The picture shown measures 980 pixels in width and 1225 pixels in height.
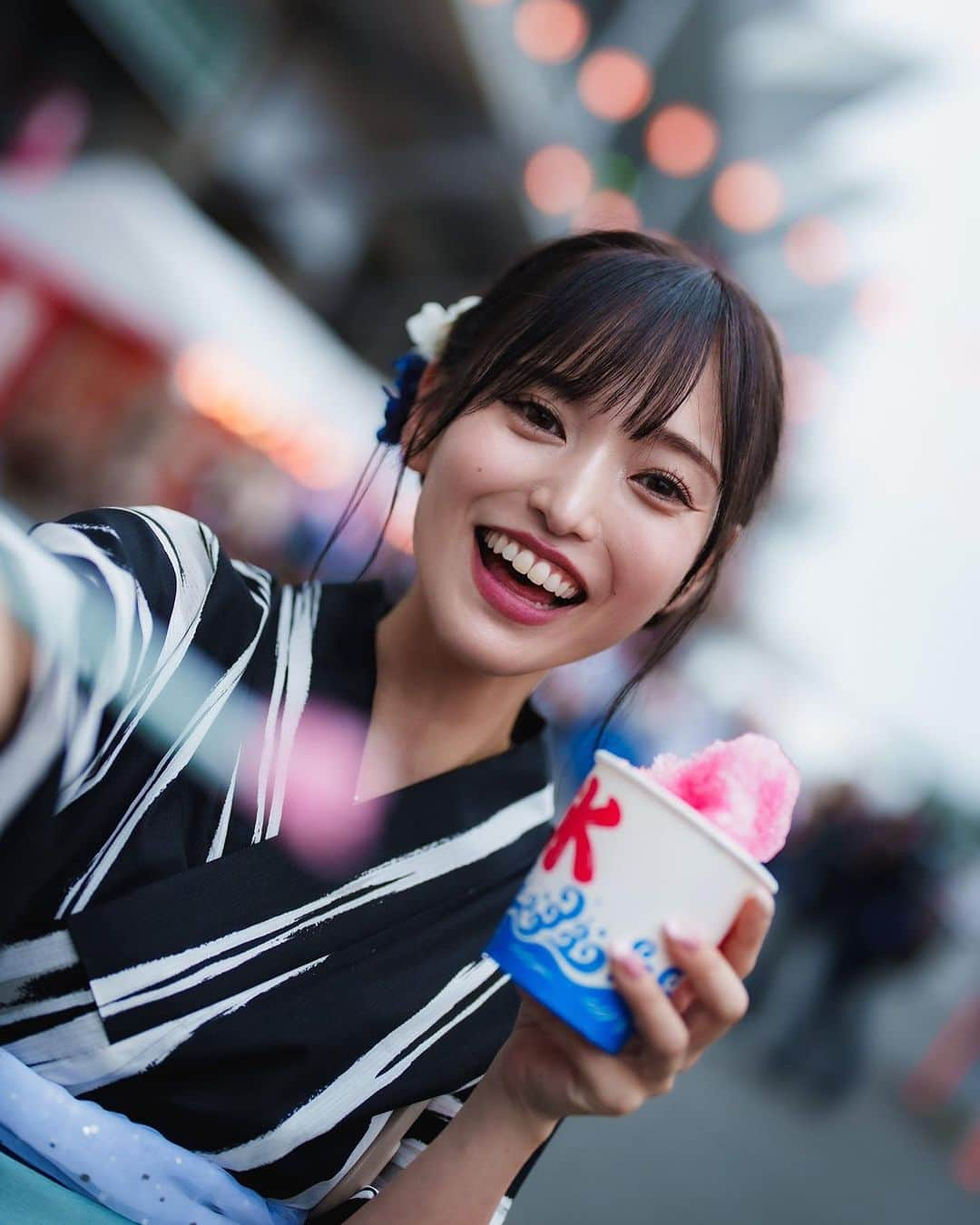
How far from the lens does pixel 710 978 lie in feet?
3.07

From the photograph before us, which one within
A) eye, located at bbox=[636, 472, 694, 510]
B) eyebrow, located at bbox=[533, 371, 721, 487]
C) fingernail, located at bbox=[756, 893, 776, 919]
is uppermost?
eyebrow, located at bbox=[533, 371, 721, 487]

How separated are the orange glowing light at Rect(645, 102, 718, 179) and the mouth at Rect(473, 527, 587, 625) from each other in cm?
1430

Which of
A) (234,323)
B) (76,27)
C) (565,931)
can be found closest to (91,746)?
(565,931)

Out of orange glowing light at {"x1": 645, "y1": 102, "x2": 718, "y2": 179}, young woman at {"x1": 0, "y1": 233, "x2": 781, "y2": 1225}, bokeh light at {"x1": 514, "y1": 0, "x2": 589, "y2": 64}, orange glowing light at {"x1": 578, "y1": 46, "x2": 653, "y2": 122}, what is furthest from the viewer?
orange glowing light at {"x1": 645, "y1": 102, "x2": 718, "y2": 179}

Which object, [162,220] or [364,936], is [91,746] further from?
[162,220]

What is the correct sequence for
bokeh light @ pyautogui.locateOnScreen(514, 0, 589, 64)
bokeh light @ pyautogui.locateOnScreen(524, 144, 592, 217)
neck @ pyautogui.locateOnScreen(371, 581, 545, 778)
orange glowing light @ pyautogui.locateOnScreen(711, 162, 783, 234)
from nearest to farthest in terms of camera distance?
1. neck @ pyautogui.locateOnScreen(371, 581, 545, 778)
2. bokeh light @ pyautogui.locateOnScreen(514, 0, 589, 64)
3. bokeh light @ pyautogui.locateOnScreen(524, 144, 592, 217)
4. orange glowing light @ pyautogui.locateOnScreen(711, 162, 783, 234)

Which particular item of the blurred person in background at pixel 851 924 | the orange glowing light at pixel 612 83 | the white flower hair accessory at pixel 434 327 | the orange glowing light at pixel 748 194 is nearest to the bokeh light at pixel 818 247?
the orange glowing light at pixel 748 194

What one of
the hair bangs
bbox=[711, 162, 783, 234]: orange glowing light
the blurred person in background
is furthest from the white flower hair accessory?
bbox=[711, 162, 783, 234]: orange glowing light

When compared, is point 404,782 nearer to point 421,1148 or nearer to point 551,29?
point 421,1148

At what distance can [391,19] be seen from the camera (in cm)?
940

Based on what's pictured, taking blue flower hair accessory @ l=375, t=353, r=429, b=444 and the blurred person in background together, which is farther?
the blurred person in background

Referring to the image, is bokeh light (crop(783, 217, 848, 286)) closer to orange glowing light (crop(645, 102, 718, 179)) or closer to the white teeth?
orange glowing light (crop(645, 102, 718, 179))

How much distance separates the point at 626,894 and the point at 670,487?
61 centimetres

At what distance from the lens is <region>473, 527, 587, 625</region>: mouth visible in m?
1.35
